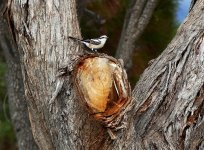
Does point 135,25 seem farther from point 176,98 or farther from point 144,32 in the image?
point 176,98

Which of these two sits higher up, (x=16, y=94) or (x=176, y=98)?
(x=176, y=98)

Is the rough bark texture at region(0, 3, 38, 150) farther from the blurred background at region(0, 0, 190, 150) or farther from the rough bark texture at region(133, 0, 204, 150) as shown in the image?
the rough bark texture at region(133, 0, 204, 150)

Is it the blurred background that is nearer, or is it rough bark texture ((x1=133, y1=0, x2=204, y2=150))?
rough bark texture ((x1=133, y1=0, x2=204, y2=150))

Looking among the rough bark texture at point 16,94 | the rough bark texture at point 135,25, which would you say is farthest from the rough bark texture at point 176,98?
the rough bark texture at point 16,94

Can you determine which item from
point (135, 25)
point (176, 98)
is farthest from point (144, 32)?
point (176, 98)

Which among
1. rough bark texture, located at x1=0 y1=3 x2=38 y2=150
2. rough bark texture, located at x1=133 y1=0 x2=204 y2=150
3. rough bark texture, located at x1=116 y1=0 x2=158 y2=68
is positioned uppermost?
rough bark texture, located at x1=133 y1=0 x2=204 y2=150

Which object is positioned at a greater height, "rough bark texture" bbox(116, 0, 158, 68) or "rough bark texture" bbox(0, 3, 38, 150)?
"rough bark texture" bbox(116, 0, 158, 68)

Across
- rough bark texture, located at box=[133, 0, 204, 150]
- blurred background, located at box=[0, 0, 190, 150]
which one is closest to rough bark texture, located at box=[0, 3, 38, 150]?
blurred background, located at box=[0, 0, 190, 150]

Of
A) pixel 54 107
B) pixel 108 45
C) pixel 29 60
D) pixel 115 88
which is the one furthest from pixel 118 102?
pixel 108 45

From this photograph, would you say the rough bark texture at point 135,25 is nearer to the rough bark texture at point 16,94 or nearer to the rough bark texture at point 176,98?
the rough bark texture at point 16,94
